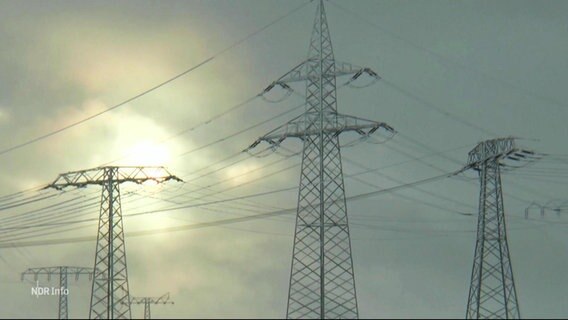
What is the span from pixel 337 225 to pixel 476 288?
10.00m

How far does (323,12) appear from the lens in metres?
68.2

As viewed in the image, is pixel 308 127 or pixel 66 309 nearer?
pixel 308 127

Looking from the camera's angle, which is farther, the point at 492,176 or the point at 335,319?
the point at 492,176

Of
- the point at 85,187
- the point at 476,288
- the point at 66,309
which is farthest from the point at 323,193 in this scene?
the point at 66,309

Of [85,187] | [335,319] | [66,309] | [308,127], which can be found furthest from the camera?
[66,309]

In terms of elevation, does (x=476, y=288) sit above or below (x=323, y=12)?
below

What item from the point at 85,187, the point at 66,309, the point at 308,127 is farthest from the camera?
the point at 66,309

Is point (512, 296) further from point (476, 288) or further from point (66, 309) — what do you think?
point (66, 309)

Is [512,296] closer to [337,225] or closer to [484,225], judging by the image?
[484,225]

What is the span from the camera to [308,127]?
65.1 metres

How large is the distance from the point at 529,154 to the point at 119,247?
2600cm

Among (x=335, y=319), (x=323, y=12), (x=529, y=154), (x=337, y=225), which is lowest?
(x=335, y=319)

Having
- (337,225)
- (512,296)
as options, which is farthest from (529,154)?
(337,225)

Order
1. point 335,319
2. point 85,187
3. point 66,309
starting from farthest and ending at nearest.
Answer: point 66,309, point 85,187, point 335,319
